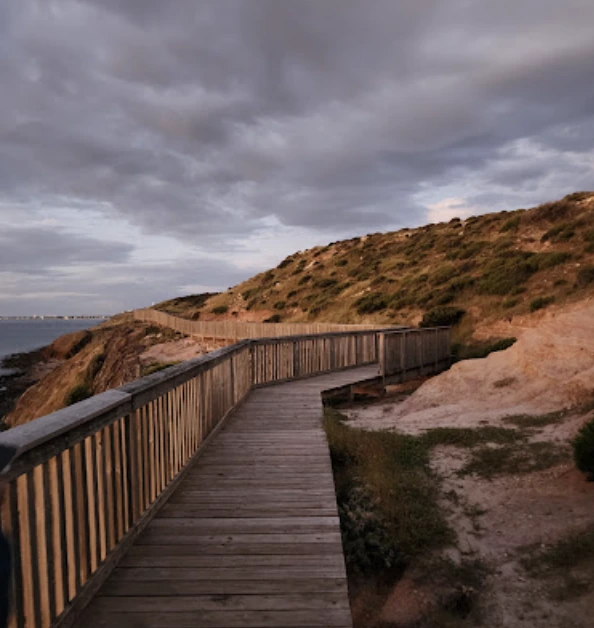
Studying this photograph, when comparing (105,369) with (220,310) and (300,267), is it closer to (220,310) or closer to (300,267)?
(220,310)

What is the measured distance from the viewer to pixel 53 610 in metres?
2.84

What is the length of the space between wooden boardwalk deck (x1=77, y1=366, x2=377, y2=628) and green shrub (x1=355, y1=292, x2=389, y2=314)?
1138 inches

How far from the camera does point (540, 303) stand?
80.4ft

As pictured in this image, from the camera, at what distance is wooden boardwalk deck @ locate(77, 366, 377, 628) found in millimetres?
3168

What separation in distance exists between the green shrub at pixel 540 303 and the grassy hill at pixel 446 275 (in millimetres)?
49

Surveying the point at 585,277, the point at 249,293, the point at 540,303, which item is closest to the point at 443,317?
the point at 540,303

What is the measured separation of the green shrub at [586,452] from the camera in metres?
6.72

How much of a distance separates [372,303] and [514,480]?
94.5 ft

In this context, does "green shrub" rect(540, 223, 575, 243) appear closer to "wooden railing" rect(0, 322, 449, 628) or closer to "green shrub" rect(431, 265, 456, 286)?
"green shrub" rect(431, 265, 456, 286)

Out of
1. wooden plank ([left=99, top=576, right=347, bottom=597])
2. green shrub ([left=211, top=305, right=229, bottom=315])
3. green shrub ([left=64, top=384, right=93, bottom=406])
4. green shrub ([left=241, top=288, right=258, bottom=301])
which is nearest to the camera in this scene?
wooden plank ([left=99, top=576, right=347, bottom=597])

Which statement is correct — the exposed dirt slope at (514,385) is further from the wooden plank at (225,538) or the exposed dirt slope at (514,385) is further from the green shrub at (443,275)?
the green shrub at (443,275)

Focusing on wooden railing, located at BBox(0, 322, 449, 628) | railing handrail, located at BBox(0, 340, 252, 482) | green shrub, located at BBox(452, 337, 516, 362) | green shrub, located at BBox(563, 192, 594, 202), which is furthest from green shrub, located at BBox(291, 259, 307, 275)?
railing handrail, located at BBox(0, 340, 252, 482)

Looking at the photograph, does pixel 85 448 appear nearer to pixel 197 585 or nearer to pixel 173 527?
pixel 197 585

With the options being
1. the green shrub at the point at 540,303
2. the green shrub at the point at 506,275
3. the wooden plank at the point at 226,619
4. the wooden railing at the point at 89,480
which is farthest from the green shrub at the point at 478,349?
the wooden plank at the point at 226,619
